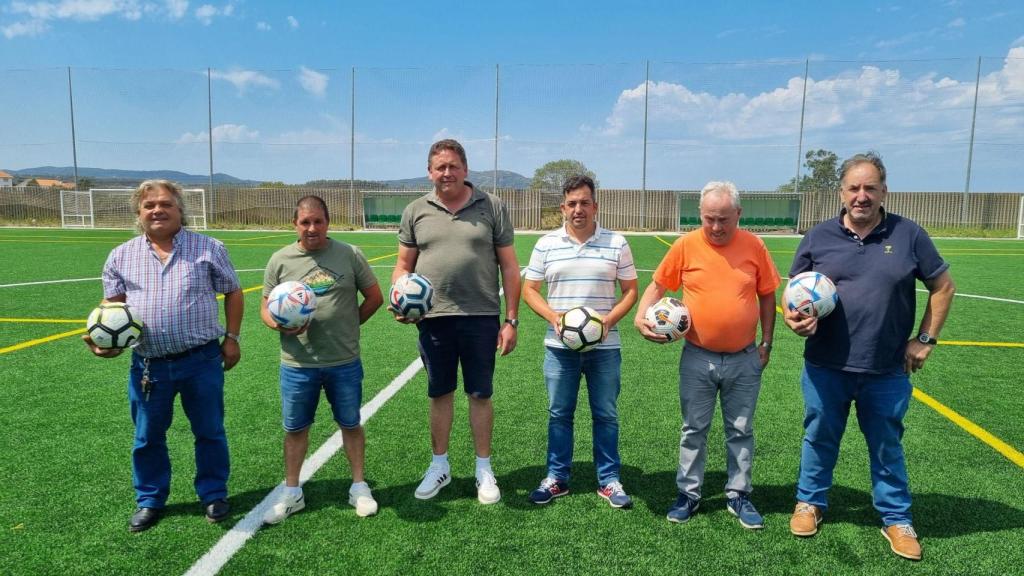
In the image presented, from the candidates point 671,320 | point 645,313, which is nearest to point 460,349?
point 645,313

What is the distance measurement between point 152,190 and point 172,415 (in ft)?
4.16

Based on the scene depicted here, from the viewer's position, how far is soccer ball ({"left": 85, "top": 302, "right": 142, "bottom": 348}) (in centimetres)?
316

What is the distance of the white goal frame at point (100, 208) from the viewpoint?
3681cm

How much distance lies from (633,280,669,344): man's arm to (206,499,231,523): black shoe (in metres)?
2.57

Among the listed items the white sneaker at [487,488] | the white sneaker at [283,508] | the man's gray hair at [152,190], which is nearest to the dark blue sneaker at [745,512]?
the white sneaker at [487,488]

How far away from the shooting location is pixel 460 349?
3.73 m

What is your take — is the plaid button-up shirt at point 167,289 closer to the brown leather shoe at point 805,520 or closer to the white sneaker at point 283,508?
the white sneaker at point 283,508

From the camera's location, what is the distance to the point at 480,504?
3.71m

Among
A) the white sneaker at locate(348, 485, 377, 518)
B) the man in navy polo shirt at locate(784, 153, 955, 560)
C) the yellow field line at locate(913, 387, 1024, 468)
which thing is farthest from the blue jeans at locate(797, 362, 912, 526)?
the white sneaker at locate(348, 485, 377, 518)

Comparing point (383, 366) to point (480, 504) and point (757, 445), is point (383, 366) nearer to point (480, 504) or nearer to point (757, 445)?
point (480, 504)

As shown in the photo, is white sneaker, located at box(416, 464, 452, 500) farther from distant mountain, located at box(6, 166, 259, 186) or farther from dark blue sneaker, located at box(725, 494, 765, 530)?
distant mountain, located at box(6, 166, 259, 186)

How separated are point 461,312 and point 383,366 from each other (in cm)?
333

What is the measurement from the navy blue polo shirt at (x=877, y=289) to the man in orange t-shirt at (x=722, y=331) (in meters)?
0.34

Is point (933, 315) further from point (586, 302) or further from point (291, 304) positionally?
point (291, 304)
